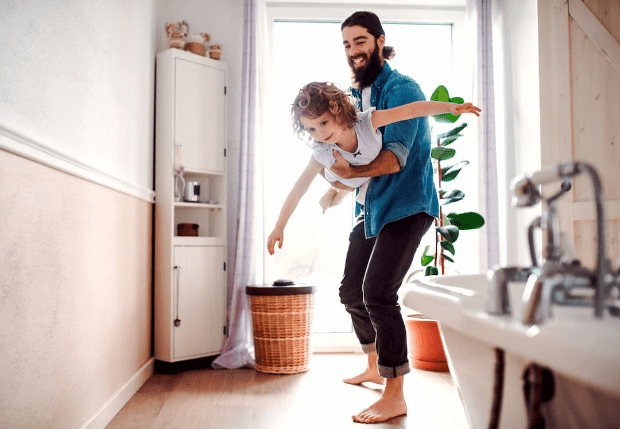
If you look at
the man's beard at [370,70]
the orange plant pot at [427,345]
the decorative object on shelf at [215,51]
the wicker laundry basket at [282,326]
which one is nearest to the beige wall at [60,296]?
the wicker laundry basket at [282,326]

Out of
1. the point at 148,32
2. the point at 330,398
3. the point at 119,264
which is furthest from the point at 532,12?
the point at 119,264

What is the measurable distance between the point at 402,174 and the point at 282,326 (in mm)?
1289

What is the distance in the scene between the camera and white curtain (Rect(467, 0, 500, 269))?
341cm

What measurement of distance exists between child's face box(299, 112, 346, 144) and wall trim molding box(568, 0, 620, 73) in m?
1.39

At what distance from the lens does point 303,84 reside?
12.2 feet

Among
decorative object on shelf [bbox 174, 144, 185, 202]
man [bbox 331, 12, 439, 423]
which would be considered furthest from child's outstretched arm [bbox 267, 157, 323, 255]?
Result: decorative object on shelf [bbox 174, 144, 185, 202]

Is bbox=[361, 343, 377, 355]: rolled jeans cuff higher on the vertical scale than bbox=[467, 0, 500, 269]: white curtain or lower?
lower

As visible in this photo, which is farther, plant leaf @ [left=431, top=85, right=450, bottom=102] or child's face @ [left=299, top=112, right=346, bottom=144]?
plant leaf @ [left=431, top=85, right=450, bottom=102]

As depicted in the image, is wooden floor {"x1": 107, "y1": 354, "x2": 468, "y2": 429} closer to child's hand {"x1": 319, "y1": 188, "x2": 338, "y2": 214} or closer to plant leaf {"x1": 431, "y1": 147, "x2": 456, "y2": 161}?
child's hand {"x1": 319, "y1": 188, "x2": 338, "y2": 214}

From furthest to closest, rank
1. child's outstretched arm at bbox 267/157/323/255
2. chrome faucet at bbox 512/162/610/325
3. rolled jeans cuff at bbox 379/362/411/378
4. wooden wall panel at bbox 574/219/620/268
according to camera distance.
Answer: wooden wall panel at bbox 574/219/620/268 → child's outstretched arm at bbox 267/157/323/255 → rolled jeans cuff at bbox 379/362/411/378 → chrome faucet at bbox 512/162/610/325

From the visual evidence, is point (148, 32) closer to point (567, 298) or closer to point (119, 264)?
point (119, 264)

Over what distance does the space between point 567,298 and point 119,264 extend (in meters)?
1.93

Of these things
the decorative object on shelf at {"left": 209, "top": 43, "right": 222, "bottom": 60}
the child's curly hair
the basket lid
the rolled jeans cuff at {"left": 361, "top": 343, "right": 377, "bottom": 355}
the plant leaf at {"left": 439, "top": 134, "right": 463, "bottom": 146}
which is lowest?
the rolled jeans cuff at {"left": 361, "top": 343, "right": 377, "bottom": 355}

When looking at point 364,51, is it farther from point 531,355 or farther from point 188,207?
point 531,355
